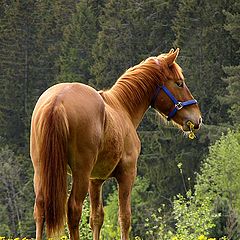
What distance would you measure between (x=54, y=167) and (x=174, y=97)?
89.2 inches

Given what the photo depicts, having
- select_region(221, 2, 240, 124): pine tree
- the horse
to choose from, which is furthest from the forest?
the horse

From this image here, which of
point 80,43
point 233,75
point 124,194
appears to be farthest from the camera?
point 80,43

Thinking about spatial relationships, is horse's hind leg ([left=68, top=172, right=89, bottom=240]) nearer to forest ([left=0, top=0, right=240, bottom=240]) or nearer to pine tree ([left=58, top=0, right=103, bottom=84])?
forest ([left=0, top=0, right=240, bottom=240])

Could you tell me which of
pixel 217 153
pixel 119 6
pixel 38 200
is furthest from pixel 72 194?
pixel 119 6

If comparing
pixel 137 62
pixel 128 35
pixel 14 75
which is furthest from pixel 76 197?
pixel 14 75

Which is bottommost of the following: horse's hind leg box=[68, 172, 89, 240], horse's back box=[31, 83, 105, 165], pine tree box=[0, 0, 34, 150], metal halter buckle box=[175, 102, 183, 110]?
pine tree box=[0, 0, 34, 150]

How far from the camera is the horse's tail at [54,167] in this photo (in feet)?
19.3

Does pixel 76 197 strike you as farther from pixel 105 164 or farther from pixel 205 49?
pixel 205 49

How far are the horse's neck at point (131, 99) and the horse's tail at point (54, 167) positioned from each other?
4.69 feet

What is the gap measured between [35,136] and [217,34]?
41.0m

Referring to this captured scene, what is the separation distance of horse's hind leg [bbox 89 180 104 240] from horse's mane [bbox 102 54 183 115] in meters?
0.78

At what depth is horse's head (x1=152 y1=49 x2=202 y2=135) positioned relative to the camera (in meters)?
7.68

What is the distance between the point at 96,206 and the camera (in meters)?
7.31

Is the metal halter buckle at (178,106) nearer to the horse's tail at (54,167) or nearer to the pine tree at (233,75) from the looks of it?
the horse's tail at (54,167)
